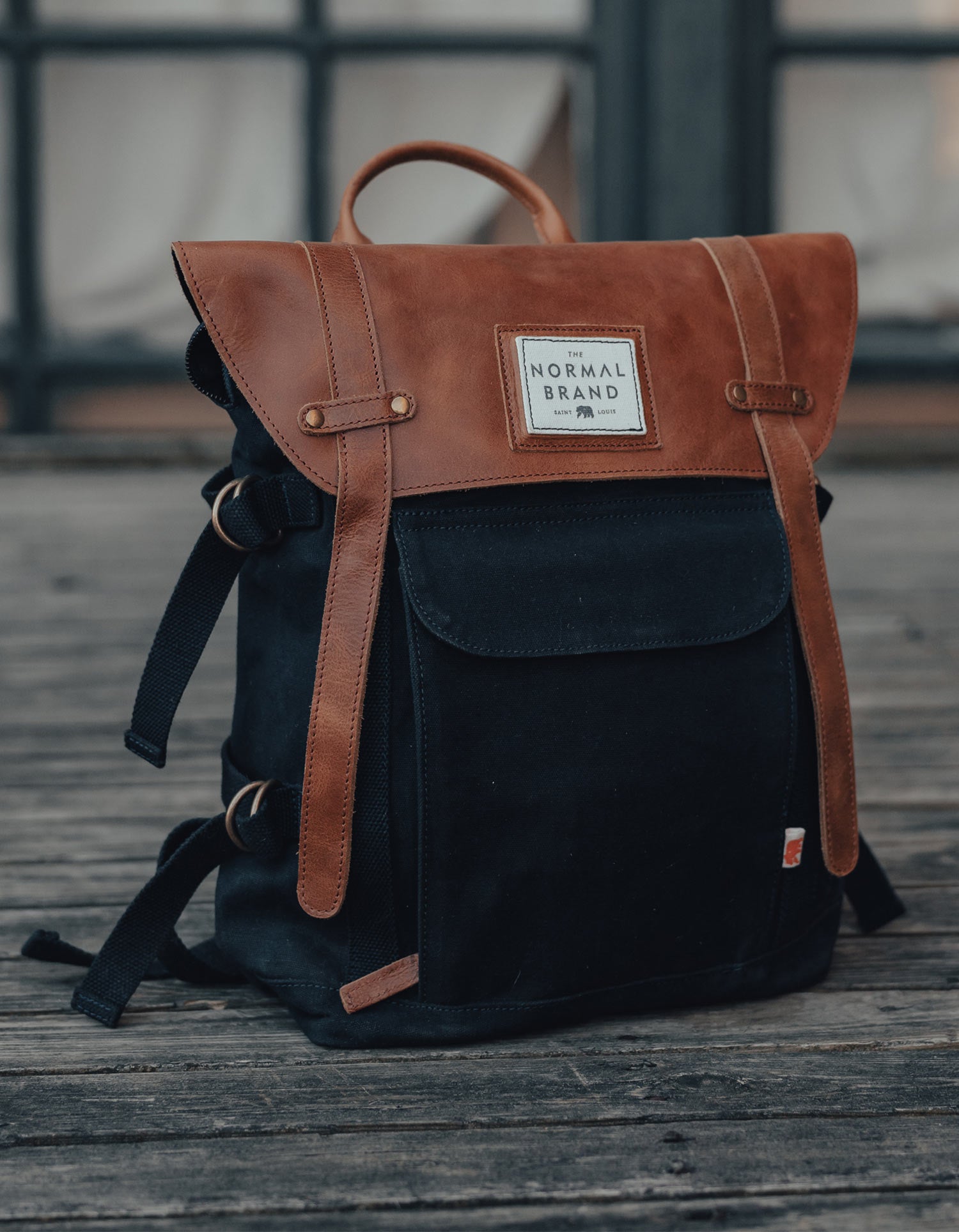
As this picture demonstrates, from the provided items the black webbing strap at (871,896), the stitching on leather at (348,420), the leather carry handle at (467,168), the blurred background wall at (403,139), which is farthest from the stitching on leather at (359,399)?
the blurred background wall at (403,139)

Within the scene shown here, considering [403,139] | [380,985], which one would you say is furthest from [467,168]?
[403,139]

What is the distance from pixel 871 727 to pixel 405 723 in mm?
1000

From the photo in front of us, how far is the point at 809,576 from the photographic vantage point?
1017mm

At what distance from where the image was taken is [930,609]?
7.64 feet

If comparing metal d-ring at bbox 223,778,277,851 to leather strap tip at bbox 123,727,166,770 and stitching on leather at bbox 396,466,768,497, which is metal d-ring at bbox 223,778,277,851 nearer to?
leather strap tip at bbox 123,727,166,770

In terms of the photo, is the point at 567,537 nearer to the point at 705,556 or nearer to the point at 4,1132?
the point at 705,556

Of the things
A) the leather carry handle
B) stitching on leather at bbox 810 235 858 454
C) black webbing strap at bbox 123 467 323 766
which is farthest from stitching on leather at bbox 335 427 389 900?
stitching on leather at bbox 810 235 858 454

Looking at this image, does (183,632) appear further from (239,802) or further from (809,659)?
(809,659)

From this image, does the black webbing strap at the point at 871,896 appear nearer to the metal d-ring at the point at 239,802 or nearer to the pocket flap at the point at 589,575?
the pocket flap at the point at 589,575

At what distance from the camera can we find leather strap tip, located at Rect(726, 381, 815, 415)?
1.02 m

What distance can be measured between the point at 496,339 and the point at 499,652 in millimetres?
229

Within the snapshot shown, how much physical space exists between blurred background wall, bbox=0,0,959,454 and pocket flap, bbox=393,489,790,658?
2.27 metres

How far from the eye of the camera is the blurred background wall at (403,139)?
122 inches

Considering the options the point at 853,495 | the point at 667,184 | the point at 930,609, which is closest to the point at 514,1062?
the point at 930,609
